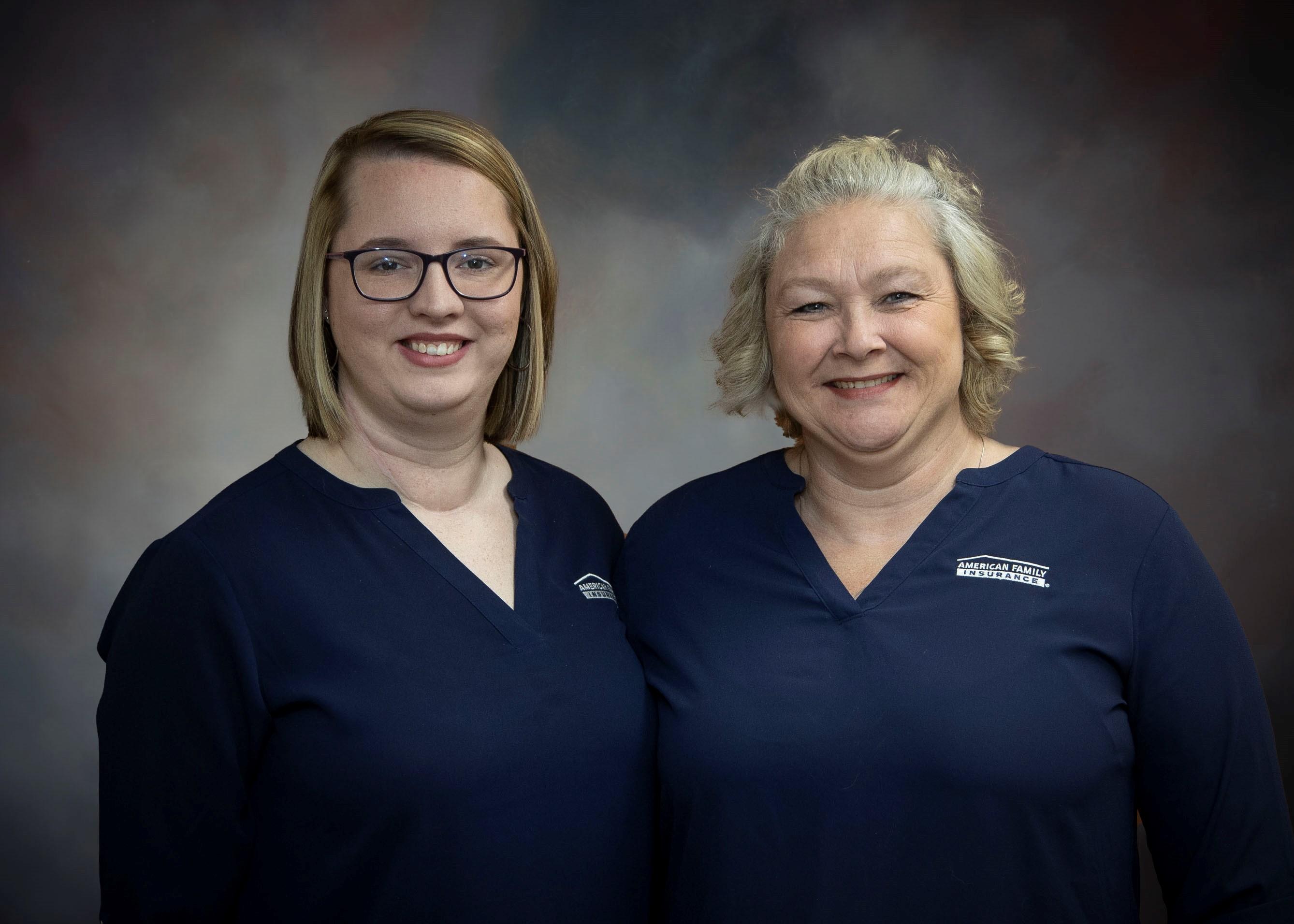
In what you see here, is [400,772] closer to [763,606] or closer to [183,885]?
[183,885]

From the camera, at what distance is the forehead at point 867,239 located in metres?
2.11

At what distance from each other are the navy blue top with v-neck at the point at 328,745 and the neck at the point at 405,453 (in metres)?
0.16

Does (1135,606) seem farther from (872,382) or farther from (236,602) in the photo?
(236,602)

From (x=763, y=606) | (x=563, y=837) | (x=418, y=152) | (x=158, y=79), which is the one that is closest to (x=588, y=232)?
(x=158, y=79)

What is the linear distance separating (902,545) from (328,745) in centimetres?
108

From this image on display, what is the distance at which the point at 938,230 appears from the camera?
7.09ft

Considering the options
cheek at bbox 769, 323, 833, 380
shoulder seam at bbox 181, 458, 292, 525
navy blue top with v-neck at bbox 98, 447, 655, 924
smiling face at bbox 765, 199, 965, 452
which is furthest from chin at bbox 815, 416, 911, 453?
shoulder seam at bbox 181, 458, 292, 525

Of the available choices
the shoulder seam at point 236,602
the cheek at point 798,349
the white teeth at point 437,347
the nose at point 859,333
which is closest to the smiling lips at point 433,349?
the white teeth at point 437,347

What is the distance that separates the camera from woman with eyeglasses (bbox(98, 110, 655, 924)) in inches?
74.4

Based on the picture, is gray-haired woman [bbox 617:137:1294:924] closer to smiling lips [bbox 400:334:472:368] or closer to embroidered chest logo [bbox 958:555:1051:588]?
embroidered chest logo [bbox 958:555:1051:588]

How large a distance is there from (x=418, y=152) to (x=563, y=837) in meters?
1.28

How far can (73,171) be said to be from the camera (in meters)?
3.75

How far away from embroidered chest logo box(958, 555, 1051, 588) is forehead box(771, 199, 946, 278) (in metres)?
0.55

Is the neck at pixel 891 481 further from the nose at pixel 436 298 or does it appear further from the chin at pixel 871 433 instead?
the nose at pixel 436 298
